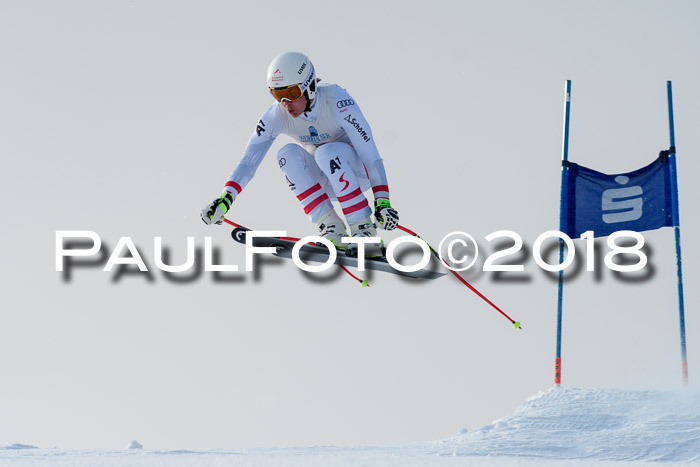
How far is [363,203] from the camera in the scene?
1192 cm

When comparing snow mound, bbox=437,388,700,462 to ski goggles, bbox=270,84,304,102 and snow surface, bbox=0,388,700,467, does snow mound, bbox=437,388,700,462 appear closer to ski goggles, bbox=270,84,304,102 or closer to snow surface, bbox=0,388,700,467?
snow surface, bbox=0,388,700,467

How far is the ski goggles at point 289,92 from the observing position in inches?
442

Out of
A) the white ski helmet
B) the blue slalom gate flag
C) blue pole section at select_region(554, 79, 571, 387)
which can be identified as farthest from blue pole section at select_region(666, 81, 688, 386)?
the white ski helmet

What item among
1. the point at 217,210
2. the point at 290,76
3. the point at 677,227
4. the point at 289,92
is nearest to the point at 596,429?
the point at 677,227

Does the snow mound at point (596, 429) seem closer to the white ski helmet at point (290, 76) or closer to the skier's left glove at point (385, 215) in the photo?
the skier's left glove at point (385, 215)

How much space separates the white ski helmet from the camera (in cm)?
1116

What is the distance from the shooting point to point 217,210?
11.8m

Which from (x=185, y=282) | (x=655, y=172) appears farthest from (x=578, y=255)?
(x=185, y=282)

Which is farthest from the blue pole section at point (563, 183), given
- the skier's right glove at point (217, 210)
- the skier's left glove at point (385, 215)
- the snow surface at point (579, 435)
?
the skier's right glove at point (217, 210)

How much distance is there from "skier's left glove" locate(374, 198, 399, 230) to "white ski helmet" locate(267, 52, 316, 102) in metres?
1.53

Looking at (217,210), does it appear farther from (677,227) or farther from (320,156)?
(677,227)

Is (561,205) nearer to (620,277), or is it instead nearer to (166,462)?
(620,277)

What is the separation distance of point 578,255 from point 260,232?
4.89 meters

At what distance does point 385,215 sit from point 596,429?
12.7 ft
